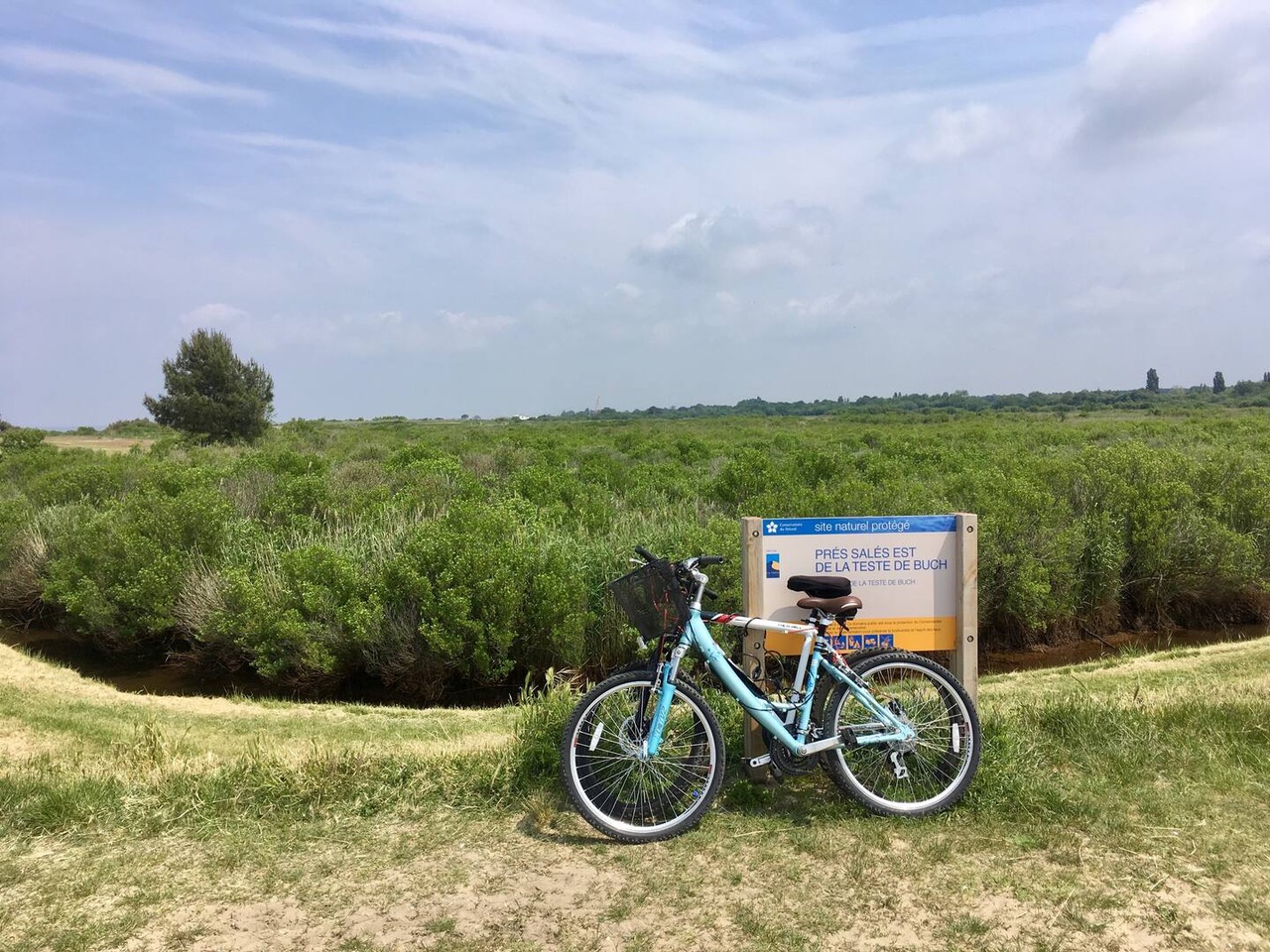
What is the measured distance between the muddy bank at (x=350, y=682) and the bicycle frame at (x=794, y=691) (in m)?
5.82

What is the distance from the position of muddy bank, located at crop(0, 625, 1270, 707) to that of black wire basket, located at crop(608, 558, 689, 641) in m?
5.82

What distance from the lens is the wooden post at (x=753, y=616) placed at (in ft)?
14.5

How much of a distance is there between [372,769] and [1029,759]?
340 cm

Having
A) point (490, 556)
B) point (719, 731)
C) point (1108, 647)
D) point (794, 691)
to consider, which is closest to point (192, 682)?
point (490, 556)

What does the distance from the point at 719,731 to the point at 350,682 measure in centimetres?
714

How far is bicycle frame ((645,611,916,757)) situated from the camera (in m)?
3.99

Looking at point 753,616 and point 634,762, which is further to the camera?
point 753,616

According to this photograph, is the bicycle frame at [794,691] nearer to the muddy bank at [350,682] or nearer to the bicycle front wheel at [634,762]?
the bicycle front wheel at [634,762]

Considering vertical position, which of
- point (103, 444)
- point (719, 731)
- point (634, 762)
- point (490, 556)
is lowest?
point (634, 762)

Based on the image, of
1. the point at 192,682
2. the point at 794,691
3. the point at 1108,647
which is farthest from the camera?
the point at 1108,647

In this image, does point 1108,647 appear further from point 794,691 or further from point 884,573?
point 794,691

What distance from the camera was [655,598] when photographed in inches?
159

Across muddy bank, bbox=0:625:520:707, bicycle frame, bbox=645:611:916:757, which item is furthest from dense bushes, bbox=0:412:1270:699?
bicycle frame, bbox=645:611:916:757

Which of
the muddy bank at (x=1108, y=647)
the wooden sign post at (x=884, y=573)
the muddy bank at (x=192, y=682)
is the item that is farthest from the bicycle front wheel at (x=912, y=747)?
the muddy bank at (x=1108, y=647)
